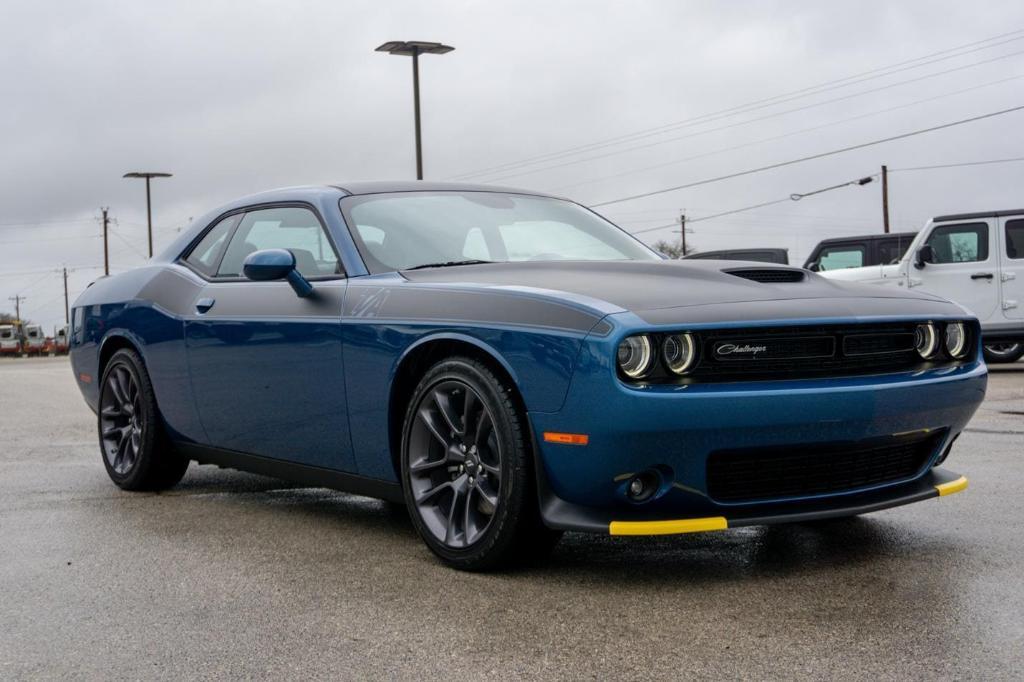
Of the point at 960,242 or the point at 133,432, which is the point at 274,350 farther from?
the point at 960,242

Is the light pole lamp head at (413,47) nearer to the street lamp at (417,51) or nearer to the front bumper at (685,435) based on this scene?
the street lamp at (417,51)

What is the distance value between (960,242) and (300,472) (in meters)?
12.9

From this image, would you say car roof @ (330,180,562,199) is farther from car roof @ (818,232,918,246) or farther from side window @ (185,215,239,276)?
car roof @ (818,232,918,246)

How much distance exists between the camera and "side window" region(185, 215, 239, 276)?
19.7ft

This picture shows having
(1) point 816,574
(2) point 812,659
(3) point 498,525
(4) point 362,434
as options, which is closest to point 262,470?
(4) point 362,434

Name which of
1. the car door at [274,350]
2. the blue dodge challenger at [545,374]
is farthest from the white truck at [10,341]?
the blue dodge challenger at [545,374]

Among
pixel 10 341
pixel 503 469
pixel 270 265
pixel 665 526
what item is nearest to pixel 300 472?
pixel 270 265

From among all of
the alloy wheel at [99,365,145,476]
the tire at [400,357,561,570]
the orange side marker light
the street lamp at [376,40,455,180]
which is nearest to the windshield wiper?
the tire at [400,357,561,570]

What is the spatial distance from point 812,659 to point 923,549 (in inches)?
59.8

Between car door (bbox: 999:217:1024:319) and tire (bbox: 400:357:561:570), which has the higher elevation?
car door (bbox: 999:217:1024:319)

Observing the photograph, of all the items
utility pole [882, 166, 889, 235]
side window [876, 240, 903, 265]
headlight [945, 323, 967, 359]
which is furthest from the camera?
utility pole [882, 166, 889, 235]

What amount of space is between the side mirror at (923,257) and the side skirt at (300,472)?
12.1 metres

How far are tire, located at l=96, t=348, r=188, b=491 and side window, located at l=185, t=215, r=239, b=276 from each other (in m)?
0.61

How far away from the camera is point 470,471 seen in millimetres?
4309
